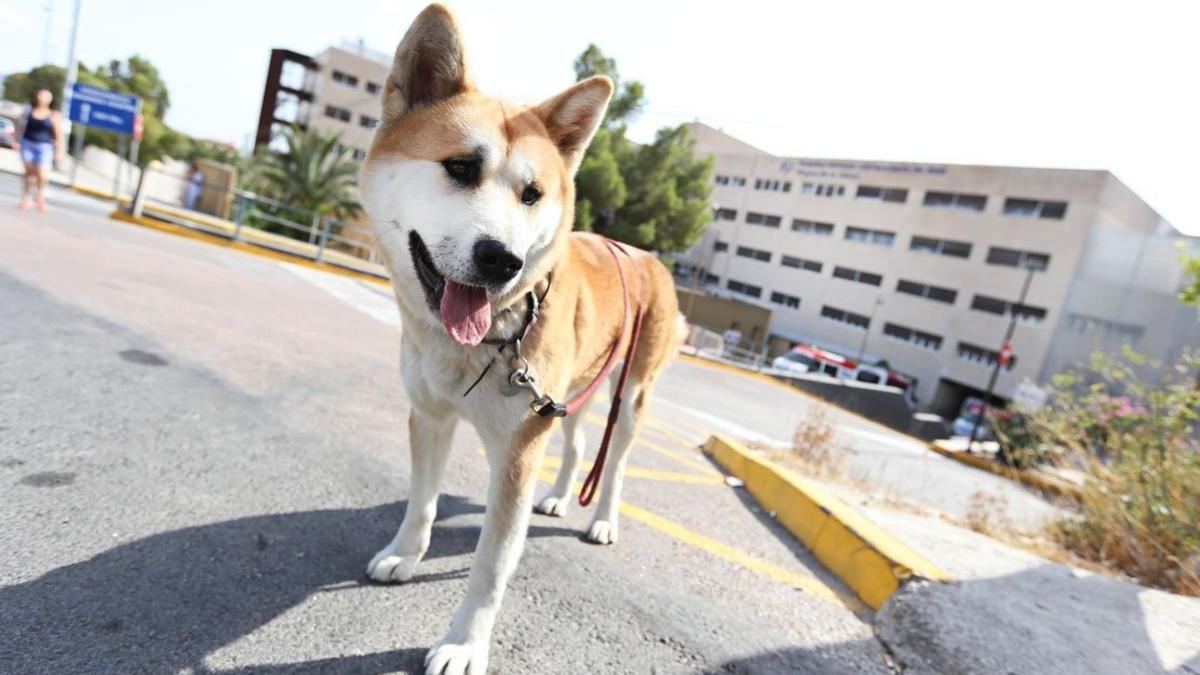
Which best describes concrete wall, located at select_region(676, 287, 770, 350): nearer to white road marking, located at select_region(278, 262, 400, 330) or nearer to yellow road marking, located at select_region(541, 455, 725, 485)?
white road marking, located at select_region(278, 262, 400, 330)

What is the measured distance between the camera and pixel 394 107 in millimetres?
2141

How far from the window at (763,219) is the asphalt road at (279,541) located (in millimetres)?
50151

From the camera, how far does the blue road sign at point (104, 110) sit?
19766 mm

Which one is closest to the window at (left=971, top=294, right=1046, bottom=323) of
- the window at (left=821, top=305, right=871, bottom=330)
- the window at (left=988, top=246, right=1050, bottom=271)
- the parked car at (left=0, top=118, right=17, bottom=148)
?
the window at (left=988, top=246, right=1050, bottom=271)

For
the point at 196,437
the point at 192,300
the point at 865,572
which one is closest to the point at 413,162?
the point at 196,437

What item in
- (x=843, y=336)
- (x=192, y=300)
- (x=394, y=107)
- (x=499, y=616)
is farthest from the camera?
(x=843, y=336)

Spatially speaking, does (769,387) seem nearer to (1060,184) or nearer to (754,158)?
(1060,184)

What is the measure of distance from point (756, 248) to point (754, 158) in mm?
8092

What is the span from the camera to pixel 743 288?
2095 inches

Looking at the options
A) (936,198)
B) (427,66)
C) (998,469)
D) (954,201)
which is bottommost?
(998,469)

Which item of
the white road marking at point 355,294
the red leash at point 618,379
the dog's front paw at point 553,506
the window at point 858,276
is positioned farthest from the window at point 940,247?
the dog's front paw at point 553,506

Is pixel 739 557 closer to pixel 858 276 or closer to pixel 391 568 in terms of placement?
pixel 391 568

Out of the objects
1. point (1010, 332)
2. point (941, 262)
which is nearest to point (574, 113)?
point (1010, 332)

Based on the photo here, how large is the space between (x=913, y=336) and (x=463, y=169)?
4682cm
